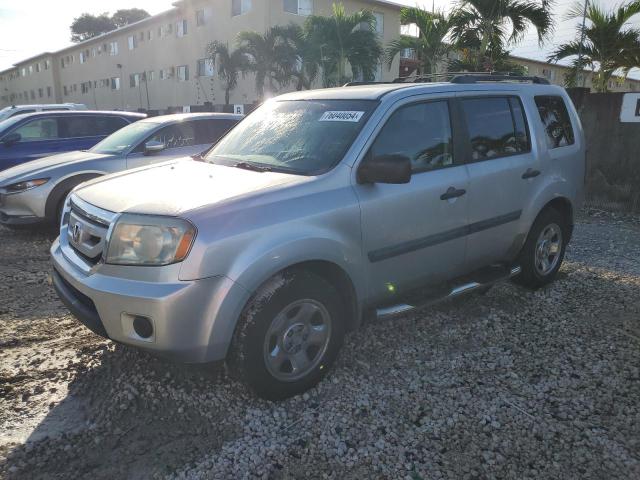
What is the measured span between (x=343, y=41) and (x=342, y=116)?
1585 centimetres

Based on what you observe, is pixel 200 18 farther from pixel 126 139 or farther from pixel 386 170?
pixel 386 170

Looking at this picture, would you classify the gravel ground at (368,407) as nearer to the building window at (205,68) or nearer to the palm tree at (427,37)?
the palm tree at (427,37)

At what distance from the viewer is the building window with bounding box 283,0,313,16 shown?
25438 millimetres

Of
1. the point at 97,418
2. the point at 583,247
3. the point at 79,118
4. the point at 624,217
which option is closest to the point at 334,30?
the point at 79,118

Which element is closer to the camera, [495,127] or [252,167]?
[252,167]

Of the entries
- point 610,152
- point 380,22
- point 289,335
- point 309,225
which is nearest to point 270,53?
point 380,22

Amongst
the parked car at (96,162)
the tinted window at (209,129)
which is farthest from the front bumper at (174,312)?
the tinted window at (209,129)

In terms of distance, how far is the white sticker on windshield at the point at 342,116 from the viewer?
3326 millimetres

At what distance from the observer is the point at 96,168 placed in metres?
6.56

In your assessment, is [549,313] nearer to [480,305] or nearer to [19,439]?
[480,305]

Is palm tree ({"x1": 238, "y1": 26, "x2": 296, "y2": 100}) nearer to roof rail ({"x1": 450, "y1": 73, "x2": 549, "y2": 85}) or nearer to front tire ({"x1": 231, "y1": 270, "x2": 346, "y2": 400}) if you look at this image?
roof rail ({"x1": 450, "y1": 73, "x2": 549, "y2": 85})

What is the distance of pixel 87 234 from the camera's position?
116 inches

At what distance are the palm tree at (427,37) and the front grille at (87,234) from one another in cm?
1289

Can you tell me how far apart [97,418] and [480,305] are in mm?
3095
